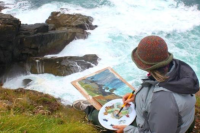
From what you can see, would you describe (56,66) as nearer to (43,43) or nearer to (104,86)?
(43,43)

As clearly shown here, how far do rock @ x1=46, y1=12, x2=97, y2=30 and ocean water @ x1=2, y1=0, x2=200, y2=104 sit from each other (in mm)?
678

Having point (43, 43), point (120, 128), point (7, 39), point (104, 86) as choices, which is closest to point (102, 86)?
point (104, 86)

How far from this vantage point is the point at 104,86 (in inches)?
287

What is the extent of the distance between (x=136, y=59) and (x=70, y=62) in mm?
8873

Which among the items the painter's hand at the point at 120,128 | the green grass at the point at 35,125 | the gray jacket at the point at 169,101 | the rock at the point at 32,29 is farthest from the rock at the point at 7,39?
the gray jacket at the point at 169,101

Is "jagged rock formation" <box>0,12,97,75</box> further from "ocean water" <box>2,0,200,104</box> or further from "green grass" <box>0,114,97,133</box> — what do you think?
"green grass" <box>0,114,97,133</box>

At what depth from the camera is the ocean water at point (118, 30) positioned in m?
11.4

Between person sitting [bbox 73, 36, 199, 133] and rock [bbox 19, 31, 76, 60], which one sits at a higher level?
person sitting [bbox 73, 36, 199, 133]

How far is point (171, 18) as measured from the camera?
1922 cm

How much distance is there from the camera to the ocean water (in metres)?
11.4

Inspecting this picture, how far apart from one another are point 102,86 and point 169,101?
4.28 meters

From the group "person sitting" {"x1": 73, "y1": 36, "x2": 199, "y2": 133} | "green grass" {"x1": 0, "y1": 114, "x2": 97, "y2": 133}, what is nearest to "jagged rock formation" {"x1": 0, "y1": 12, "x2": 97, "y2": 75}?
"green grass" {"x1": 0, "y1": 114, "x2": 97, "y2": 133}

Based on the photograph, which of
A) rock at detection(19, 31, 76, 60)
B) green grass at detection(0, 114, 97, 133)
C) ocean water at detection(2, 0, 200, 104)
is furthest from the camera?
rock at detection(19, 31, 76, 60)

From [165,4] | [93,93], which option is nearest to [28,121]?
[93,93]
